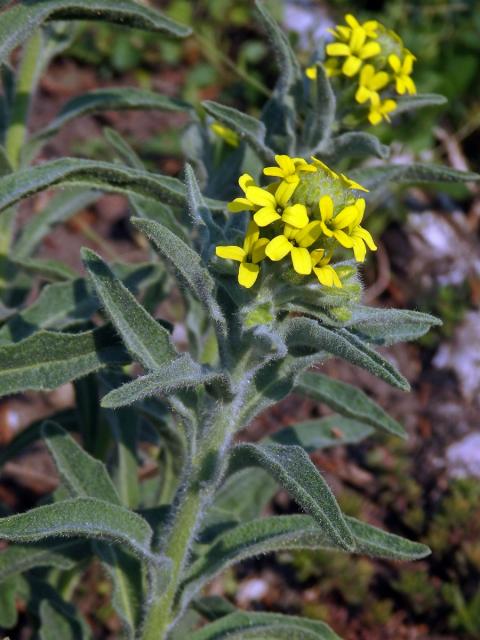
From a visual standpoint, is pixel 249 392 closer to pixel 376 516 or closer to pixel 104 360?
pixel 104 360

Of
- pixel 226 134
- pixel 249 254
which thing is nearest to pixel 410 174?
pixel 226 134

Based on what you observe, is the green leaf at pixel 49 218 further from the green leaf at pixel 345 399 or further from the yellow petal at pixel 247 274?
the yellow petal at pixel 247 274

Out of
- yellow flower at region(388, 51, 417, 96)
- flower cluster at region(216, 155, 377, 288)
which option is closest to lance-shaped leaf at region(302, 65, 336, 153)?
yellow flower at region(388, 51, 417, 96)

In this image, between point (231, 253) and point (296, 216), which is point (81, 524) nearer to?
point (231, 253)

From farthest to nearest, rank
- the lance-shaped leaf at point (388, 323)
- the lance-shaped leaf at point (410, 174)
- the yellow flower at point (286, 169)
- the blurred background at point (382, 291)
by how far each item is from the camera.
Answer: the blurred background at point (382, 291), the lance-shaped leaf at point (410, 174), the lance-shaped leaf at point (388, 323), the yellow flower at point (286, 169)

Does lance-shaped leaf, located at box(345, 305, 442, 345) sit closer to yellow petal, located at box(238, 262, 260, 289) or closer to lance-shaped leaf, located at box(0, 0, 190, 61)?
yellow petal, located at box(238, 262, 260, 289)

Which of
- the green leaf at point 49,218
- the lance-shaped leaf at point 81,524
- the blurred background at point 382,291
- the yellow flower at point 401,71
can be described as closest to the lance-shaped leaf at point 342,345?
the lance-shaped leaf at point 81,524
